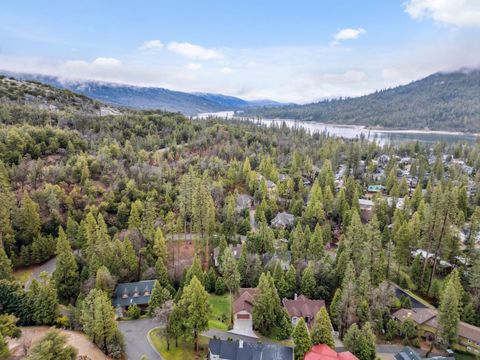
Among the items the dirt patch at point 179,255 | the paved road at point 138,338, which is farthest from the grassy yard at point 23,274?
the dirt patch at point 179,255

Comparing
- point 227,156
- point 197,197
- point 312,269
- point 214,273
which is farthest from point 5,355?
point 227,156

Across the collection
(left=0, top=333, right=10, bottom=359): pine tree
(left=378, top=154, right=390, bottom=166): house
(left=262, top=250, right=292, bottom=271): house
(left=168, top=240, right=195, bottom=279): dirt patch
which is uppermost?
(left=378, top=154, right=390, bottom=166): house

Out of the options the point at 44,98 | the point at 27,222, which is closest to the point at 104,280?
the point at 27,222

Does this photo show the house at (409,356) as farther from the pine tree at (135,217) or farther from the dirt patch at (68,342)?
the pine tree at (135,217)

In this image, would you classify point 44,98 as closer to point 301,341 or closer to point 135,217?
point 135,217

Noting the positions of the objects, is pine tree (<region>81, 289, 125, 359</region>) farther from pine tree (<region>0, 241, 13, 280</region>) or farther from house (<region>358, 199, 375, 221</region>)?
house (<region>358, 199, 375, 221</region>)

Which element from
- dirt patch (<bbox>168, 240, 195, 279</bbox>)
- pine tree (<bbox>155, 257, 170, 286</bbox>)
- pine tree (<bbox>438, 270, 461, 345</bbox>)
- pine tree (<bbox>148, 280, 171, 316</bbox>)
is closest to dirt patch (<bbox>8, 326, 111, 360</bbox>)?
pine tree (<bbox>148, 280, 171, 316</bbox>)
